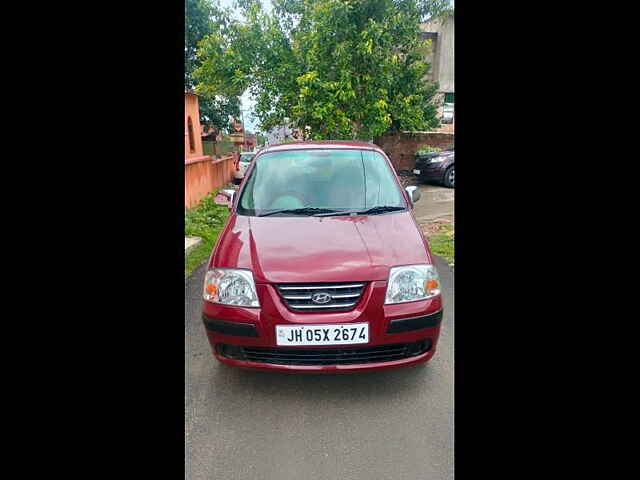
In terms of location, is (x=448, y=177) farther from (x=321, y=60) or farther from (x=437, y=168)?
(x=321, y=60)

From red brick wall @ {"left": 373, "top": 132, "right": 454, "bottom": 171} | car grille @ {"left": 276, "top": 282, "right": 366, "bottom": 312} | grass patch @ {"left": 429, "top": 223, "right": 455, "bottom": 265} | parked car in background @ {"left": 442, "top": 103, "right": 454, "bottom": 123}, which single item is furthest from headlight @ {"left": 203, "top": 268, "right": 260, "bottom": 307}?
parked car in background @ {"left": 442, "top": 103, "right": 454, "bottom": 123}

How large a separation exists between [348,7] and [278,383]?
23.9ft

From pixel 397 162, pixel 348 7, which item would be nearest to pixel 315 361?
pixel 348 7

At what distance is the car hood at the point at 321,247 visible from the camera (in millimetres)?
2375

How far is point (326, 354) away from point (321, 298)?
0.31 metres

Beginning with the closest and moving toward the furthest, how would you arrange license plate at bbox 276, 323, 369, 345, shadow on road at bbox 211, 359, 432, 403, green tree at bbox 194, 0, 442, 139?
license plate at bbox 276, 323, 369, 345, shadow on road at bbox 211, 359, 432, 403, green tree at bbox 194, 0, 442, 139

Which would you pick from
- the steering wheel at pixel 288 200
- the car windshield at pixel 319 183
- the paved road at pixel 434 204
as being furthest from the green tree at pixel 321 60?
the steering wheel at pixel 288 200

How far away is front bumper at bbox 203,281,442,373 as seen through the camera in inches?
91.1

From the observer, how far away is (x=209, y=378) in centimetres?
281

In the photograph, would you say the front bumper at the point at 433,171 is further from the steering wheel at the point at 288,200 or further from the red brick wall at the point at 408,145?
the steering wheel at the point at 288,200

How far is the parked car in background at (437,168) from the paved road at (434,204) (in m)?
0.23

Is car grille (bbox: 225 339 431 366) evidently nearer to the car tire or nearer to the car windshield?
the car windshield

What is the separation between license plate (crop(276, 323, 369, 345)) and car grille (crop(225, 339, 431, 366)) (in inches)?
2.0

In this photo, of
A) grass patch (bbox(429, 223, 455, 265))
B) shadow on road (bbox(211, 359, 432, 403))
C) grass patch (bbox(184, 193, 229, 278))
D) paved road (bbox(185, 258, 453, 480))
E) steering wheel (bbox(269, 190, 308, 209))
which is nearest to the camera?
paved road (bbox(185, 258, 453, 480))
